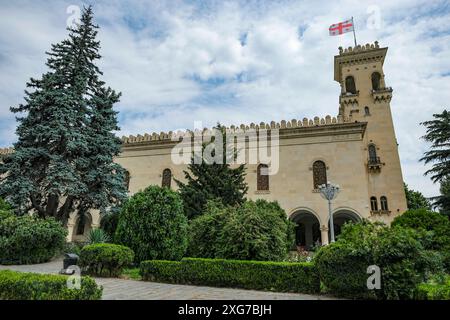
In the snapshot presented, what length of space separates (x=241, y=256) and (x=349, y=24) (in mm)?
22215

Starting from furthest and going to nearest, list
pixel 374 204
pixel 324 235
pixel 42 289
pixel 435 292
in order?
pixel 374 204 < pixel 324 235 < pixel 435 292 < pixel 42 289

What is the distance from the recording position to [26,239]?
10.3 m

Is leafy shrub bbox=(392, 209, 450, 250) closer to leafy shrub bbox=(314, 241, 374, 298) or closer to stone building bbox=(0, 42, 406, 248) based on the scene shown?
leafy shrub bbox=(314, 241, 374, 298)

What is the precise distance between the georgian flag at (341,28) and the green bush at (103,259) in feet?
75.1

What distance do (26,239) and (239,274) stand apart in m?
8.43

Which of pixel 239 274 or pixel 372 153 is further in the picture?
pixel 372 153

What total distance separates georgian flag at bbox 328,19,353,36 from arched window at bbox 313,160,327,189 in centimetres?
1151

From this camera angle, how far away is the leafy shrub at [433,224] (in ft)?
32.2

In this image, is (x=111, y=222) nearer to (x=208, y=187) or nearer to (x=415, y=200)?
(x=208, y=187)

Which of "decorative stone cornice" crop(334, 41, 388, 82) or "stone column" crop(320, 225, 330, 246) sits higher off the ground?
"decorative stone cornice" crop(334, 41, 388, 82)

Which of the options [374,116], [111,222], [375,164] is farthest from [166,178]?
[374,116]

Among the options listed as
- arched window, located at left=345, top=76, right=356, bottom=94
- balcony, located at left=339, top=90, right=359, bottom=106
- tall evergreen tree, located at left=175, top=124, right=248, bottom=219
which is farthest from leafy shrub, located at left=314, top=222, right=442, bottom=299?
arched window, located at left=345, top=76, right=356, bottom=94

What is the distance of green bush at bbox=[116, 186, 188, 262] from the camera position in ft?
31.9
